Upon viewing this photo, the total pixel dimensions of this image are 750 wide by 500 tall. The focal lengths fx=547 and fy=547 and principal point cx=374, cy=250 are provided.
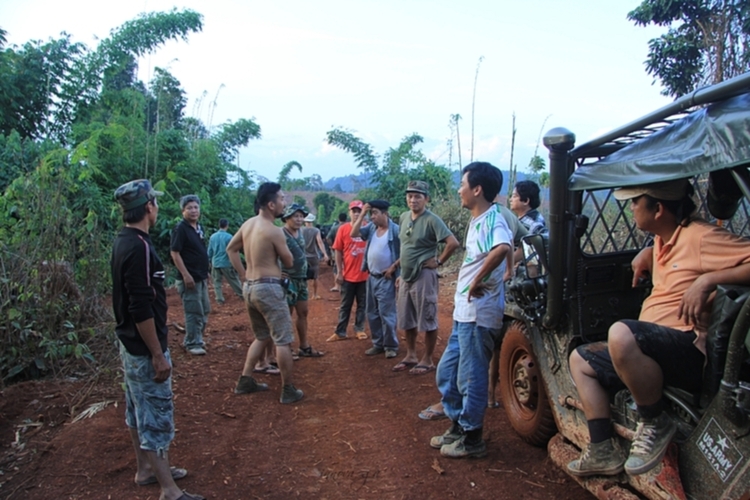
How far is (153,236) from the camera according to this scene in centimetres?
1386

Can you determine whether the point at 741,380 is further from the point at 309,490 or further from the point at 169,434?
the point at 169,434

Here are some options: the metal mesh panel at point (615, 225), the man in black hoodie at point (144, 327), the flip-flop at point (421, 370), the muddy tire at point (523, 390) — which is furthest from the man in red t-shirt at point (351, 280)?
the man in black hoodie at point (144, 327)

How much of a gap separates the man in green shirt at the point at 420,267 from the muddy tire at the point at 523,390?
1.80 metres

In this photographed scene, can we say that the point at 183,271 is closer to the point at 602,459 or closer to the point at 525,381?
the point at 525,381

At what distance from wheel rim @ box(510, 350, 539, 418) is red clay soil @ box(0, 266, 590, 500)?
0.30m

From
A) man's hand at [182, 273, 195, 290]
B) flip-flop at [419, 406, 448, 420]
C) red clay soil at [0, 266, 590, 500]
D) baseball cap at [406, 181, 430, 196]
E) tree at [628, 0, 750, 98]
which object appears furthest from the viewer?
tree at [628, 0, 750, 98]

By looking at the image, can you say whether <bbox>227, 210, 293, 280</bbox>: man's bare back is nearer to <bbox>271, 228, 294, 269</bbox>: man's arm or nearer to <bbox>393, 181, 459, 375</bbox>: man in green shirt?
<bbox>271, 228, 294, 269</bbox>: man's arm

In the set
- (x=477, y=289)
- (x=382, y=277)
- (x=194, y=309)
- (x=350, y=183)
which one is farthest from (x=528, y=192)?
(x=350, y=183)

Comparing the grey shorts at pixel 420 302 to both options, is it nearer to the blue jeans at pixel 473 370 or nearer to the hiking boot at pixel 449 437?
the hiking boot at pixel 449 437

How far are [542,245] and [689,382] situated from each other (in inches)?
42.9

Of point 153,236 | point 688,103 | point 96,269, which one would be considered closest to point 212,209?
point 153,236

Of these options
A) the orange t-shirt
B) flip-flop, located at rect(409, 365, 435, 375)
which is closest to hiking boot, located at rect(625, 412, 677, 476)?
the orange t-shirt

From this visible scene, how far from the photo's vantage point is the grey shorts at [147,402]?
3.39 m

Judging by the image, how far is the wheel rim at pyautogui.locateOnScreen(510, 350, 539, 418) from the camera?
13.0ft
